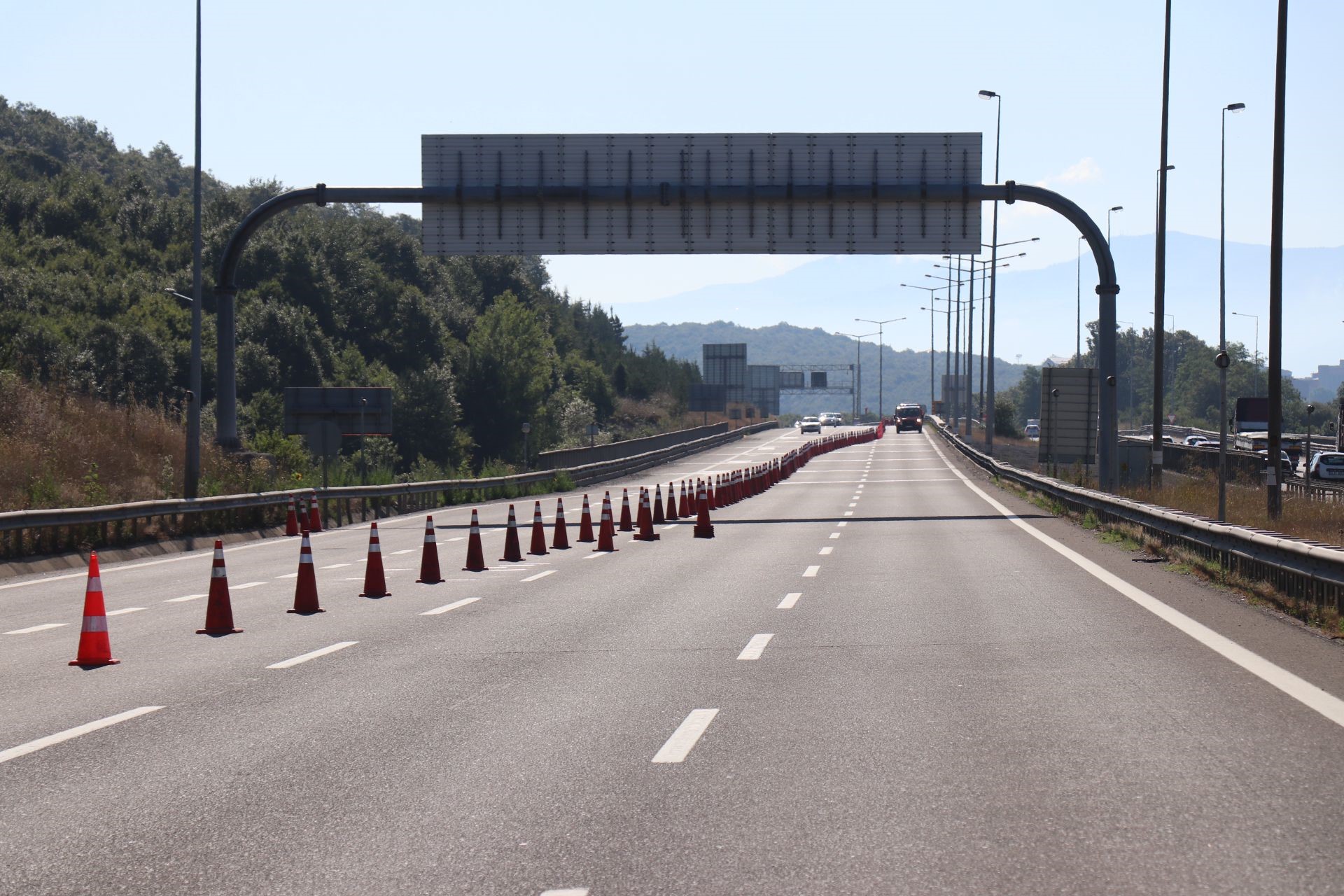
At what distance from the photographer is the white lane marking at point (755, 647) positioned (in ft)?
36.7

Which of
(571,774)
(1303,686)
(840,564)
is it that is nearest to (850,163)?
(840,564)

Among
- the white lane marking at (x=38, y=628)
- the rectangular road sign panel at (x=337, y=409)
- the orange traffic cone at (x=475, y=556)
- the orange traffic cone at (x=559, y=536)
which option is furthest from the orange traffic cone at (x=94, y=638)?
the rectangular road sign panel at (x=337, y=409)

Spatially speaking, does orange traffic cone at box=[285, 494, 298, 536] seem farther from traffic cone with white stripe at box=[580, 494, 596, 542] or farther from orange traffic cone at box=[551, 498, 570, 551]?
orange traffic cone at box=[551, 498, 570, 551]

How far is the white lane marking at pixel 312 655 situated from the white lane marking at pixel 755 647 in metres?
3.19

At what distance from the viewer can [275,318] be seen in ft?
309

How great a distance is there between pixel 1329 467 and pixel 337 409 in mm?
36457

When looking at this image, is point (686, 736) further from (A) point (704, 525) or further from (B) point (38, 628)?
(A) point (704, 525)

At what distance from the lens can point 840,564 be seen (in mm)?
20266

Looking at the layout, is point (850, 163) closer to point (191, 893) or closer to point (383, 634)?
point (383, 634)

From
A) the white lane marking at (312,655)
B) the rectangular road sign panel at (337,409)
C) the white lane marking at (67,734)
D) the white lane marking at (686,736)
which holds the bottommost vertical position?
the white lane marking at (312,655)

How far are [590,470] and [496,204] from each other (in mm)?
19968

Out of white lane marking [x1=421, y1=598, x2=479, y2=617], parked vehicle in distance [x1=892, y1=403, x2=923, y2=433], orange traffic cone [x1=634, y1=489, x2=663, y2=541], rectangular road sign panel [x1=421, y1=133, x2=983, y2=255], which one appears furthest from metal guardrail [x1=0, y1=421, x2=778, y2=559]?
parked vehicle in distance [x1=892, y1=403, x2=923, y2=433]

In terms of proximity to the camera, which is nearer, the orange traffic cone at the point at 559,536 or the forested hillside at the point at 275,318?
the orange traffic cone at the point at 559,536

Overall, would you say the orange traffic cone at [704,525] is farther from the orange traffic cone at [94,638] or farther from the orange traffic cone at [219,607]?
the orange traffic cone at [94,638]
